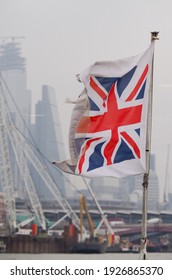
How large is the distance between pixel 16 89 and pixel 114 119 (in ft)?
32.8

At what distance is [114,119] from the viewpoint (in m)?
3.13

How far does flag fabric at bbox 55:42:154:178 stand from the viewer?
3.09m

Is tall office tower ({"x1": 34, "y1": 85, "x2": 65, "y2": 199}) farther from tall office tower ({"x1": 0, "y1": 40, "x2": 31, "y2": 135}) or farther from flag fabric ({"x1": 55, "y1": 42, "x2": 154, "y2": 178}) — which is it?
flag fabric ({"x1": 55, "y1": 42, "x2": 154, "y2": 178})

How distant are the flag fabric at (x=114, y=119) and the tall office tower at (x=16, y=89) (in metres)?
8.31

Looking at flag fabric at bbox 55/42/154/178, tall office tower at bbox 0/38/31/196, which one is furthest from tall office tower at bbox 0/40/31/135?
Result: flag fabric at bbox 55/42/154/178

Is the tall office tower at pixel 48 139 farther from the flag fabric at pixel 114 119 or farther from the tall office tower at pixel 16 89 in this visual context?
the flag fabric at pixel 114 119

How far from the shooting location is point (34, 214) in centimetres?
1434

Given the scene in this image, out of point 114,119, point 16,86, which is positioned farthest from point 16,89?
point 114,119

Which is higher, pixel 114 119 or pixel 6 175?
pixel 114 119

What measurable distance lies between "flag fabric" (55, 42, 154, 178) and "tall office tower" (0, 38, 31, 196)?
27.3ft

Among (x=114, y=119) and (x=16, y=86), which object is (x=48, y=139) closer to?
(x=16, y=86)

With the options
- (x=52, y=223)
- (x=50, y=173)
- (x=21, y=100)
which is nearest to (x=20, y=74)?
(x=21, y=100)

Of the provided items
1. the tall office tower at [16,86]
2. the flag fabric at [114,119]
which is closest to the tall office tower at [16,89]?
the tall office tower at [16,86]

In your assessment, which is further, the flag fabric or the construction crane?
the construction crane
